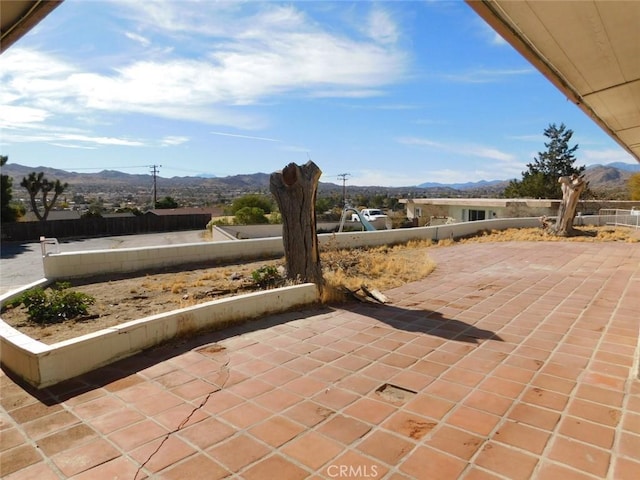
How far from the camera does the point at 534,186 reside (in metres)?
37.6

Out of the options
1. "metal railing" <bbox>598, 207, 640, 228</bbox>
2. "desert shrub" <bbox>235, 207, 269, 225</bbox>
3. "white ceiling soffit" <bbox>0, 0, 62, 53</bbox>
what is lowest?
"desert shrub" <bbox>235, 207, 269, 225</bbox>

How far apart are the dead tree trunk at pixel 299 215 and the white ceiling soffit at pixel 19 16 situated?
502 cm

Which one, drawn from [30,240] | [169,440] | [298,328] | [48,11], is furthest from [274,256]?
[30,240]

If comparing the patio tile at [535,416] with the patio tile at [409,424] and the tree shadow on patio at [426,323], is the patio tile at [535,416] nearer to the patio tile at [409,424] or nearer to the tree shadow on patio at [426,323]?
the patio tile at [409,424]

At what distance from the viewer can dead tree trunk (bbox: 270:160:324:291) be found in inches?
253

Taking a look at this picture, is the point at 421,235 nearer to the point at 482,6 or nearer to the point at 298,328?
the point at 298,328

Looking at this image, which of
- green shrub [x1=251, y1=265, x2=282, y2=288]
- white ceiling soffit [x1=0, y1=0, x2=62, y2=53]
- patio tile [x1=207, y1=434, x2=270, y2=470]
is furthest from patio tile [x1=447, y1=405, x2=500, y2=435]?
green shrub [x1=251, y1=265, x2=282, y2=288]

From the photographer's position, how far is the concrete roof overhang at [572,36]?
4.48 ft

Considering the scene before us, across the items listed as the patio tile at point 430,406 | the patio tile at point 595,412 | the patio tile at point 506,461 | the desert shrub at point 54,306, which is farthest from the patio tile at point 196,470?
the desert shrub at point 54,306

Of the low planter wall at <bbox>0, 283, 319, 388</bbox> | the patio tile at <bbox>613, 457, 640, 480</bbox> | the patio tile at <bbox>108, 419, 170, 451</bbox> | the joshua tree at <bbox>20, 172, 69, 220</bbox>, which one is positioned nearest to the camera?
the patio tile at <bbox>613, 457, 640, 480</bbox>

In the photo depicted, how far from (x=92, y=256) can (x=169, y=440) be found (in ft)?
19.4

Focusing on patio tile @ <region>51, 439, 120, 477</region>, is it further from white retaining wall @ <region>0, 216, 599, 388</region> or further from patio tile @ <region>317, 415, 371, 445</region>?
patio tile @ <region>317, 415, 371, 445</region>

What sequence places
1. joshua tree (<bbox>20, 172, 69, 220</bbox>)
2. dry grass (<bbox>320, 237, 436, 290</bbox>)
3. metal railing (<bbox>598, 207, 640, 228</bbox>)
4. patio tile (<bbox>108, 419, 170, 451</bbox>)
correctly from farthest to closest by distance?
joshua tree (<bbox>20, 172, 69, 220</bbox>) < metal railing (<bbox>598, 207, 640, 228</bbox>) < dry grass (<bbox>320, 237, 436, 290</bbox>) < patio tile (<bbox>108, 419, 170, 451</bbox>)

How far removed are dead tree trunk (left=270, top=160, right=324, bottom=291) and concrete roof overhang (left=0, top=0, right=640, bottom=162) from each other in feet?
A: 14.9
